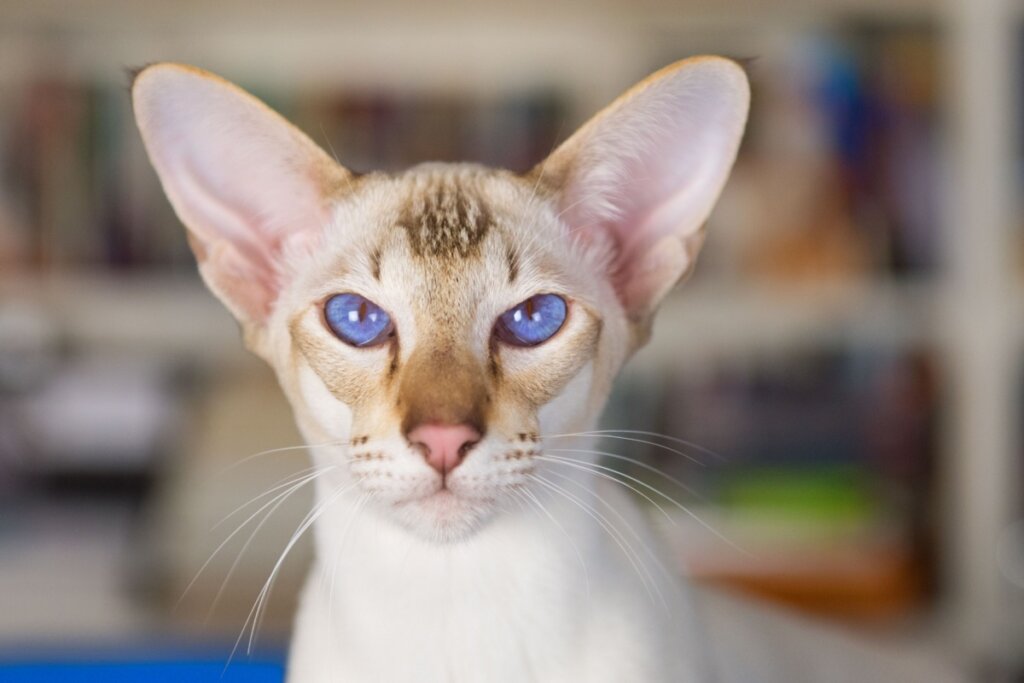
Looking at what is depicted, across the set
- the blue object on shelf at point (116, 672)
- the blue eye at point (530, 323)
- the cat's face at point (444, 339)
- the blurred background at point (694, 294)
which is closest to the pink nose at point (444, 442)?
the cat's face at point (444, 339)

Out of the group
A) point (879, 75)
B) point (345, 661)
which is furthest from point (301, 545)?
point (879, 75)

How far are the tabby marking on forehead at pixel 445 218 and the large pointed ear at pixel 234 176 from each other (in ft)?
0.20

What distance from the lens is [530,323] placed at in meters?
0.75

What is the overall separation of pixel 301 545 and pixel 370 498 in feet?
4.14

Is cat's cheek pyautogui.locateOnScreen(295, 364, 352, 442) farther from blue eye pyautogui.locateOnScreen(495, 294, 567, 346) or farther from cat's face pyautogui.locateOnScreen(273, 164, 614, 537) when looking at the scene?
blue eye pyautogui.locateOnScreen(495, 294, 567, 346)

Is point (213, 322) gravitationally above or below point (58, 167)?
below

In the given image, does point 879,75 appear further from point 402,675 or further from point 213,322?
point 402,675

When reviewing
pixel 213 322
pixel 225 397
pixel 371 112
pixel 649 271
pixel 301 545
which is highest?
pixel 371 112

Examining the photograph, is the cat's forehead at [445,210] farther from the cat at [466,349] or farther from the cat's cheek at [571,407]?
the cat's cheek at [571,407]

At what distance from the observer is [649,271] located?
789 mm

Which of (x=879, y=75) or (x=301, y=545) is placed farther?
(x=879, y=75)

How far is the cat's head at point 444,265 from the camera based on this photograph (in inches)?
26.7

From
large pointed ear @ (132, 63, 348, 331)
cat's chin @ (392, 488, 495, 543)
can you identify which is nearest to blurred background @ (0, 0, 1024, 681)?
large pointed ear @ (132, 63, 348, 331)

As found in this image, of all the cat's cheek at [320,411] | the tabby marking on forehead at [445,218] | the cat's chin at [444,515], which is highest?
the tabby marking on forehead at [445,218]
